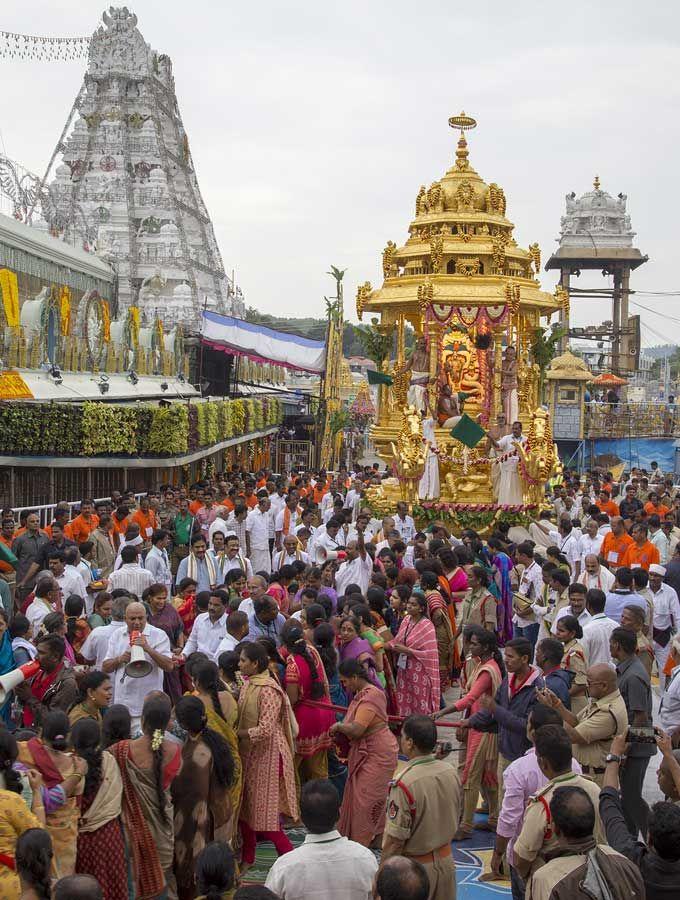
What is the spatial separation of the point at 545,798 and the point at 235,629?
127 inches

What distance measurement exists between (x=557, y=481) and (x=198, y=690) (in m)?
19.4

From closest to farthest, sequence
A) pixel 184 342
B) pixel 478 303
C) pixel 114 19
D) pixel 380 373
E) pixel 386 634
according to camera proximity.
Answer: pixel 386 634
pixel 478 303
pixel 380 373
pixel 184 342
pixel 114 19

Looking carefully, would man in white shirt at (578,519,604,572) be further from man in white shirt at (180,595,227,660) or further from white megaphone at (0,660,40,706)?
white megaphone at (0,660,40,706)

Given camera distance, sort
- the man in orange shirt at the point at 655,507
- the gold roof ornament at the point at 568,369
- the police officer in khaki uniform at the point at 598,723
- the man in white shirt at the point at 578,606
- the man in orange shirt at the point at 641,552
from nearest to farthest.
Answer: the police officer in khaki uniform at the point at 598,723
the man in white shirt at the point at 578,606
the man in orange shirt at the point at 641,552
the man in orange shirt at the point at 655,507
the gold roof ornament at the point at 568,369

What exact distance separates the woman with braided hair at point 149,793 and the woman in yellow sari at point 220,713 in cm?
47

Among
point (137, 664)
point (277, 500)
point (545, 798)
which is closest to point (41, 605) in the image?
point (137, 664)

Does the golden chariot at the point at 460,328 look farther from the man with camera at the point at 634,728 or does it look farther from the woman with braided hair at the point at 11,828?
the woman with braided hair at the point at 11,828

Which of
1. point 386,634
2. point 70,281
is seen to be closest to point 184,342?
point 70,281

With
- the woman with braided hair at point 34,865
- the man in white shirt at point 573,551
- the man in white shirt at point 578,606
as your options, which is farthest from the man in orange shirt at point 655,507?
the woman with braided hair at point 34,865

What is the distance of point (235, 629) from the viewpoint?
788cm

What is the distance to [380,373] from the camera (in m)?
22.1

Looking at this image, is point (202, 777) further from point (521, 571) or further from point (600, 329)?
point (600, 329)

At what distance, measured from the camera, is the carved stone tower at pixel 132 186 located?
5562 cm

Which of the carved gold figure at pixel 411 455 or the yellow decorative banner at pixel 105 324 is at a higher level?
the yellow decorative banner at pixel 105 324
